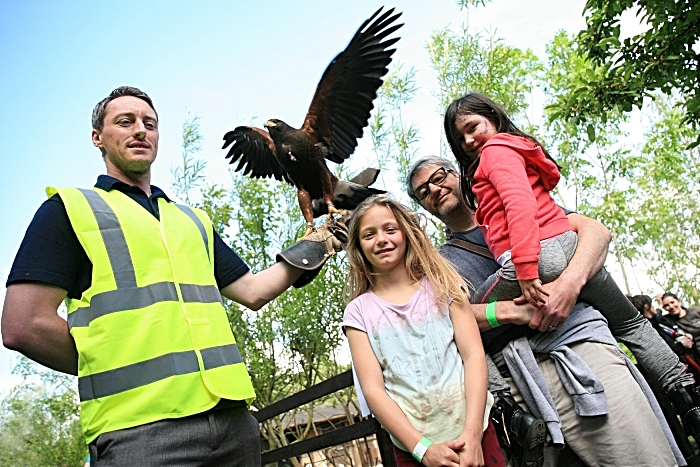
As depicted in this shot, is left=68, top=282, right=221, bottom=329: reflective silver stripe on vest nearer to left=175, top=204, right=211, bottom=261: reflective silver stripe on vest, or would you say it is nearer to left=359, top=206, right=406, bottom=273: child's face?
left=175, top=204, right=211, bottom=261: reflective silver stripe on vest

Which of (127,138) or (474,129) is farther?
(474,129)

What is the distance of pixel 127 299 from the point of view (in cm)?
146

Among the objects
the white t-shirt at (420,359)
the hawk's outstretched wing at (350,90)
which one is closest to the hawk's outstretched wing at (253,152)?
the hawk's outstretched wing at (350,90)

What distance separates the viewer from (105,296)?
144 centimetres

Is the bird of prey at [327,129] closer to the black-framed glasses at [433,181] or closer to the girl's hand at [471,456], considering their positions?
the black-framed glasses at [433,181]

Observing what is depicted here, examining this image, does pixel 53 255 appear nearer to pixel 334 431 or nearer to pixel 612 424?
pixel 612 424

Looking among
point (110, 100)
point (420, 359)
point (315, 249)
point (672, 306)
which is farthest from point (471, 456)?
point (672, 306)

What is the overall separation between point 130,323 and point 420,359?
767 mm

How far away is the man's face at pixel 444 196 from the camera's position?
211 centimetres

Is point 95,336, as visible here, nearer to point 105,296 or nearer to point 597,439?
point 105,296

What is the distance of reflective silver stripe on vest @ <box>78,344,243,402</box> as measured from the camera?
1.39 meters

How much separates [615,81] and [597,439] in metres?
3.13

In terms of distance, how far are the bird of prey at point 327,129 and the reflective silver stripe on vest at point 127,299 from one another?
756mm

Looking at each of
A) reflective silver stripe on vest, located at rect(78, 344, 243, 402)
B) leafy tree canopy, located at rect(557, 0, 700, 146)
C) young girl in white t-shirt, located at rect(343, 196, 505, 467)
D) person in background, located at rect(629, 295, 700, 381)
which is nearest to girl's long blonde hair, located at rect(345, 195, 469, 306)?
young girl in white t-shirt, located at rect(343, 196, 505, 467)
